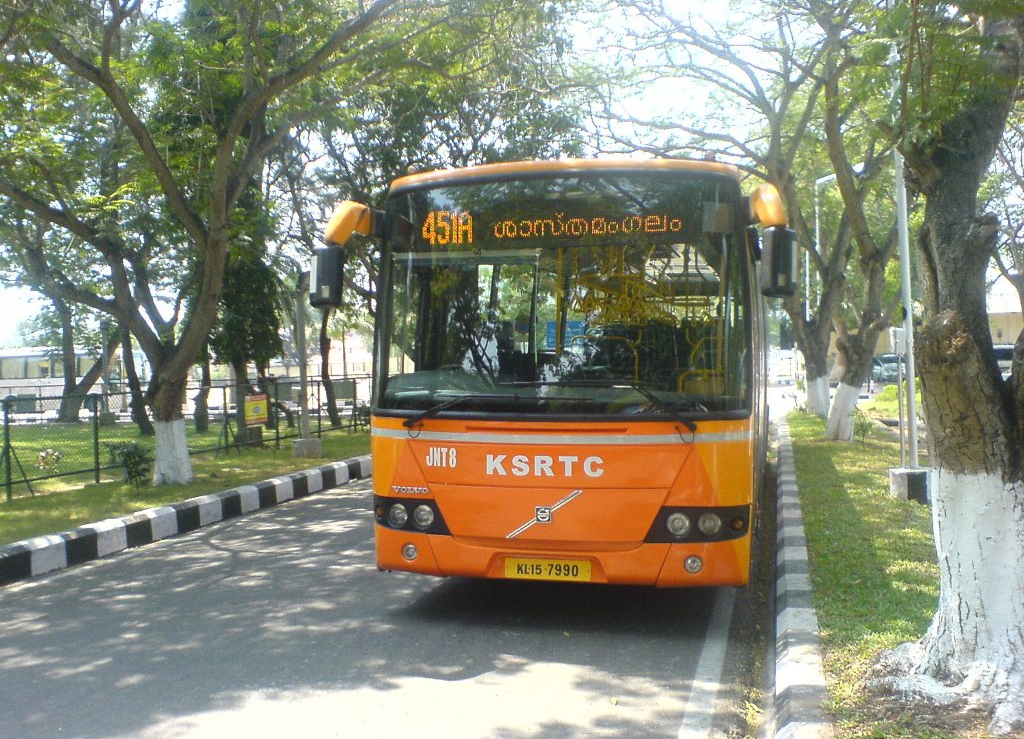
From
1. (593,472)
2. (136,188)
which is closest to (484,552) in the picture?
(593,472)

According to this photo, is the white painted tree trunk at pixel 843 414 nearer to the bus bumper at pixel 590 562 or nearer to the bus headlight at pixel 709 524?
the bus bumper at pixel 590 562

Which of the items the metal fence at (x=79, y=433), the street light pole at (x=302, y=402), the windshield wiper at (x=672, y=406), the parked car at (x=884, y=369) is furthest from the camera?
the parked car at (x=884, y=369)

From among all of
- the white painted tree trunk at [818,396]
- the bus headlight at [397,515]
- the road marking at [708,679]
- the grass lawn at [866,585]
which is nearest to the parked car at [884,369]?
the white painted tree trunk at [818,396]

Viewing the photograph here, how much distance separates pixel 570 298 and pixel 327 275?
1526 mm

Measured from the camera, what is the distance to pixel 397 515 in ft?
21.0

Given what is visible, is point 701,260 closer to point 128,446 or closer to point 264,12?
point 264,12

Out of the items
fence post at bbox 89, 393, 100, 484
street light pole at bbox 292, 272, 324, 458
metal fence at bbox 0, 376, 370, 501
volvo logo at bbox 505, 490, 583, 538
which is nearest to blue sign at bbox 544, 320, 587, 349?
volvo logo at bbox 505, 490, 583, 538

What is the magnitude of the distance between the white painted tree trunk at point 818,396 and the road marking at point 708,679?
16789 millimetres

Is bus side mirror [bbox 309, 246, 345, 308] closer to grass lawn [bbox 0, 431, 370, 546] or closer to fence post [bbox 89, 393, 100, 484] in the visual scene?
grass lawn [bbox 0, 431, 370, 546]

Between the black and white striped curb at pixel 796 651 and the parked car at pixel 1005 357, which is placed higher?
the parked car at pixel 1005 357

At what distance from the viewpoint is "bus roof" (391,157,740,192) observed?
632cm

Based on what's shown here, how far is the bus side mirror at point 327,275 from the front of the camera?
21.3ft

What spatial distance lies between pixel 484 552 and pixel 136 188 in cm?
1001

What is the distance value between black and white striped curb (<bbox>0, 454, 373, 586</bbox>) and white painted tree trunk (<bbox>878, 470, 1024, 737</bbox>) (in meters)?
7.05
